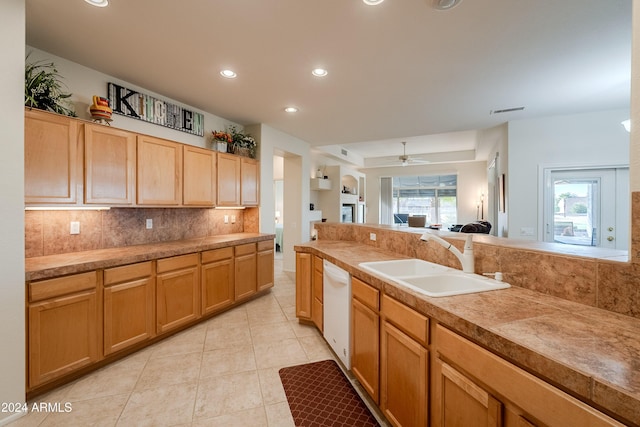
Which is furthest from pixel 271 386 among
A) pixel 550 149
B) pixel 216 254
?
pixel 550 149

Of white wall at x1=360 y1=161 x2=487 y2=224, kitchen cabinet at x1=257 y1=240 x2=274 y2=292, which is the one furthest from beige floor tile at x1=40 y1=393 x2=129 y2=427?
white wall at x1=360 y1=161 x2=487 y2=224

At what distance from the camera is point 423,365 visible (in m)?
1.32

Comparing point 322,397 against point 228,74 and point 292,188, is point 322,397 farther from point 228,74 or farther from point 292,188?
point 292,188

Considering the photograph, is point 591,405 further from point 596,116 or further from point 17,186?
point 596,116

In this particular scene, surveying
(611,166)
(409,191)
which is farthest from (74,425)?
(409,191)

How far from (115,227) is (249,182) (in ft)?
5.90

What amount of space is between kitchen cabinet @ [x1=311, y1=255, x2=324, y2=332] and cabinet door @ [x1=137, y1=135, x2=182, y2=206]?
1.80m

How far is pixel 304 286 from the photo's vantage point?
10.3 ft

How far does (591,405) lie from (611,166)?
485cm

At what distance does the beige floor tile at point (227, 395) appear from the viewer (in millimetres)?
1856

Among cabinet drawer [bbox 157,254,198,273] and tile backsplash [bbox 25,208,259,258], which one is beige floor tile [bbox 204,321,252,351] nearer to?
cabinet drawer [bbox 157,254,198,273]

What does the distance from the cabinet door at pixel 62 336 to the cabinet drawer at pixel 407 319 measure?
2282 mm

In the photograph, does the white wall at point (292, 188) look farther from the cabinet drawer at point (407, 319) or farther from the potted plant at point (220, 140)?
the cabinet drawer at point (407, 319)

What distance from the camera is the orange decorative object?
2508mm
